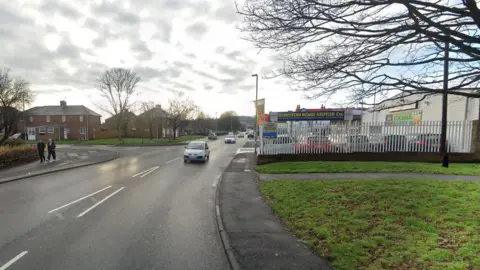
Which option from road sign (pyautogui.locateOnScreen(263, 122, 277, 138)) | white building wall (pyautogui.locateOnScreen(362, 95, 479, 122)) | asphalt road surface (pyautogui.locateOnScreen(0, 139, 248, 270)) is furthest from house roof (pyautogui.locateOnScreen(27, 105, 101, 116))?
white building wall (pyautogui.locateOnScreen(362, 95, 479, 122))

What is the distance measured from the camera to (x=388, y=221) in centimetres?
521

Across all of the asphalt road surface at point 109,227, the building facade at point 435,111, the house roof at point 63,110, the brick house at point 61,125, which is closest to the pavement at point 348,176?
the asphalt road surface at point 109,227

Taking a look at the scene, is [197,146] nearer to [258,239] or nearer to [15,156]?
[15,156]

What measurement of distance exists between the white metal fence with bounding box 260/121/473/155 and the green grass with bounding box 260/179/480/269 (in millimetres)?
6665

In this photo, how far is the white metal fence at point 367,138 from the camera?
14281mm

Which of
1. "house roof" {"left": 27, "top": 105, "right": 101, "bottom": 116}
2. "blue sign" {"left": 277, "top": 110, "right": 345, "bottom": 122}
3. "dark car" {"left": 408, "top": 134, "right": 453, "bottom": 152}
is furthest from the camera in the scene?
"house roof" {"left": 27, "top": 105, "right": 101, "bottom": 116}

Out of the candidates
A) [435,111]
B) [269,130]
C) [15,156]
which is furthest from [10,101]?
[435,111]

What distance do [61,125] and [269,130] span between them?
185ft

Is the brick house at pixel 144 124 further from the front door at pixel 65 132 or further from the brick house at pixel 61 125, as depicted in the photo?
the front door at pixel 65 132

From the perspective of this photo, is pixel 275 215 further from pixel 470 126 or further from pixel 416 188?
pixel 470 126

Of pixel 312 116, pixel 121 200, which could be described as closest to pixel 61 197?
pixel 121 200

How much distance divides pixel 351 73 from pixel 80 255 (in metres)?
5.68

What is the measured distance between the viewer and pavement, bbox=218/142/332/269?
394 centimetres

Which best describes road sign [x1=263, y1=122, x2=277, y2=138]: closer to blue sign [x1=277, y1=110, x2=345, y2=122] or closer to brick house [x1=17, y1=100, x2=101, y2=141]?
blue sign [x1=277, y1=110, x2=345, y2=122]
